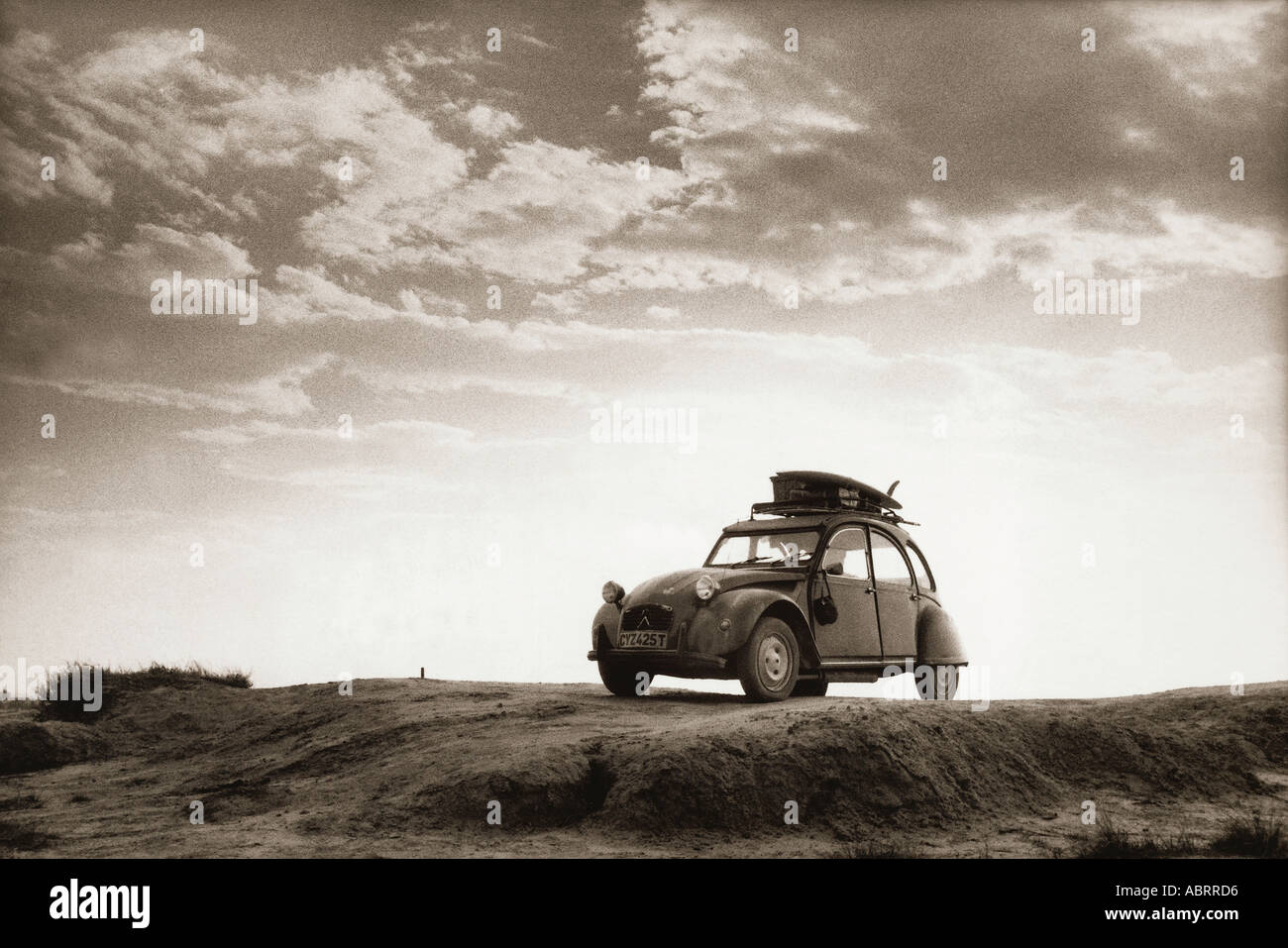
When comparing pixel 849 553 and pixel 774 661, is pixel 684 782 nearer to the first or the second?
pixel 774 661

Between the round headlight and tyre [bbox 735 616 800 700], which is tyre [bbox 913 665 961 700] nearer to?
tyre [bbox 735 616 800 700]

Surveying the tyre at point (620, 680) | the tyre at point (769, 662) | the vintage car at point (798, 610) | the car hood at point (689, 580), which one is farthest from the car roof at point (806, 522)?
the tyre at point (620, 680)

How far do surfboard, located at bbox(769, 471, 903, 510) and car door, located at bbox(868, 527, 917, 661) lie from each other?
46 centimetres

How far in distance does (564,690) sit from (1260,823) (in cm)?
779

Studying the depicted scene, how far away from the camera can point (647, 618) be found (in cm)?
1205

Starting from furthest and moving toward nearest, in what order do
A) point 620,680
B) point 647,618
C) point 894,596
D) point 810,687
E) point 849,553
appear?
point 894,596 < point 849,553 < point 620,680 < point 810,687 < point 647,618

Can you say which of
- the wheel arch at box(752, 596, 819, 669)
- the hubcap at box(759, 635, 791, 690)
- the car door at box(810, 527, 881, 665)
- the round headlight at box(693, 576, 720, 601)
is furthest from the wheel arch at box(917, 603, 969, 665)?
the round headlight at box(693, 576, 720, 601)

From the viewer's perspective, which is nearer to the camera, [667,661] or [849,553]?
[667,661]

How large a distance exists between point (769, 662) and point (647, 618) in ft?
4.36

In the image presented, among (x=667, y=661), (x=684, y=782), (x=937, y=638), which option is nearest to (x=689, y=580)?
(x=667, y=661)

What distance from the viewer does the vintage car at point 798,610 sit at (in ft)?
38.0
